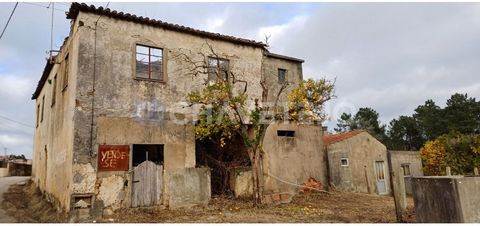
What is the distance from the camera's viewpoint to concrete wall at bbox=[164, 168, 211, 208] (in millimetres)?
12391

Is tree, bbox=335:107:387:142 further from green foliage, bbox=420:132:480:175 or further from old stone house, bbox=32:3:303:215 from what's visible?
old stone house, bbox=32:3:303:215

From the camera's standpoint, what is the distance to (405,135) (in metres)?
53.1

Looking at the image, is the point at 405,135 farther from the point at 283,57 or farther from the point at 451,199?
the point at 451,199

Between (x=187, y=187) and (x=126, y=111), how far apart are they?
3.51m

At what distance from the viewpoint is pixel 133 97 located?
12469mm

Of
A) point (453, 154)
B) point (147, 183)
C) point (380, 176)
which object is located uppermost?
point (453, 154)

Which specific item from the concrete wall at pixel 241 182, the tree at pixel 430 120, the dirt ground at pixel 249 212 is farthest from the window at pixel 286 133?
the tree at pixel 430 120

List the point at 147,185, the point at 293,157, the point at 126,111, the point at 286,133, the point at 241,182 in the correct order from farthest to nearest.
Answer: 1. the point at 286,133
2. the point at 293,157
3. the point at 241,182
4. the point at 126,111
5. the point at 147,185

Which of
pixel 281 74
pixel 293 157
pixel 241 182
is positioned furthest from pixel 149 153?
pixel 281 74

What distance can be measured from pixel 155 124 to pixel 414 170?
17267mm

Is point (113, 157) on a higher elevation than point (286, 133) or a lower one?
lower

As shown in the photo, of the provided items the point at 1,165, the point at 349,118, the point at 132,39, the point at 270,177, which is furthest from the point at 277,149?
the point at 349,118

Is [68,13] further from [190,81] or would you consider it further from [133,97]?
[190,81]

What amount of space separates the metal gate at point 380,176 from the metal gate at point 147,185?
13.0m
